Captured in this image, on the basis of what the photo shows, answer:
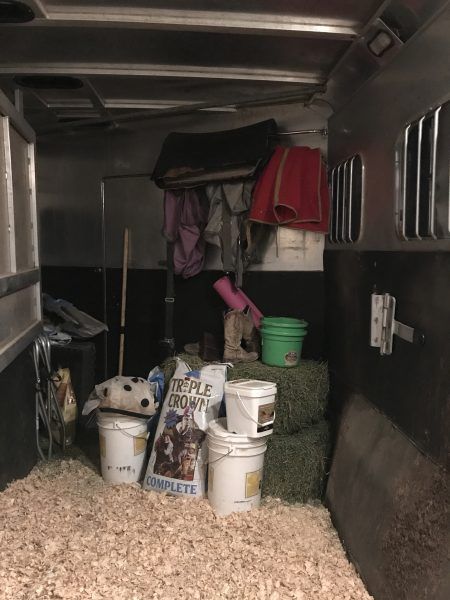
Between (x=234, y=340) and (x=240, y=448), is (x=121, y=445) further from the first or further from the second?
(x=234, y=340)

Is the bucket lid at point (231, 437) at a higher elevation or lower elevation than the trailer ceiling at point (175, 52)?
lower

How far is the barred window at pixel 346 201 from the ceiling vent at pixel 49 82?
1.69 meters

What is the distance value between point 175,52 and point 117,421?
6.68 ft

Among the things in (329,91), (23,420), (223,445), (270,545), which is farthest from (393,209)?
(23,420)

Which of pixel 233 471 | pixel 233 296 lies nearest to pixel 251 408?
pixel 233 471

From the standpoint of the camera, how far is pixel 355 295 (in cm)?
299

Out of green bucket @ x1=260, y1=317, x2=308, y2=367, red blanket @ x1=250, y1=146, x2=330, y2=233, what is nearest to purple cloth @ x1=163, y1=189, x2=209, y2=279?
red blanket @ x1=250, y1=146, x2=330, y2=233

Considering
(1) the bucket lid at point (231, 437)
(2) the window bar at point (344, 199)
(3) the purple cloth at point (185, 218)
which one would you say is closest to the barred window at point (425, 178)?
A: (2) the window bar at point (344, 199)

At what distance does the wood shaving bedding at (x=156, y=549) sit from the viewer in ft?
7.04

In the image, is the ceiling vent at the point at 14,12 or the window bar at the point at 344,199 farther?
the window bar at the point at 344,199

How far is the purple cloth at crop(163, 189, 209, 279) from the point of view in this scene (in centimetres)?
364

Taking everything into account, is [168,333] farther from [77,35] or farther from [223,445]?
[77,35]

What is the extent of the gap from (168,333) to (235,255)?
30.8 inches

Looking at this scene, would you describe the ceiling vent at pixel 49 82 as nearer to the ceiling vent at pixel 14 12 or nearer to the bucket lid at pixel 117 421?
the ceiling vent at pixel 14 12
